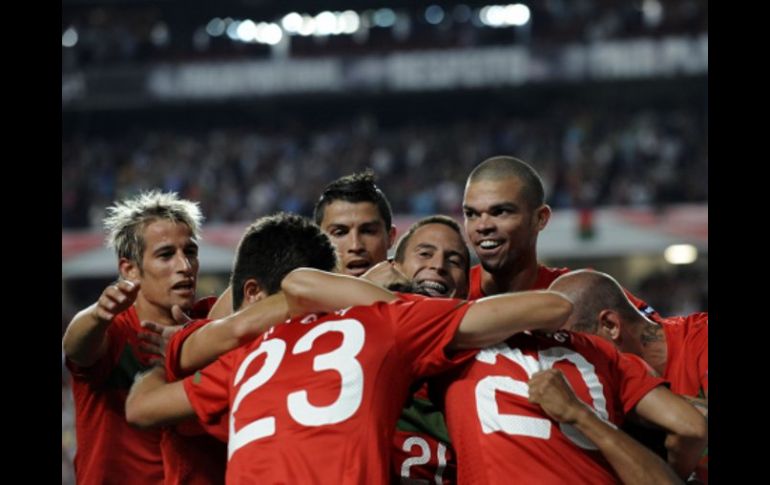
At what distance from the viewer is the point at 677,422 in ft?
12.2

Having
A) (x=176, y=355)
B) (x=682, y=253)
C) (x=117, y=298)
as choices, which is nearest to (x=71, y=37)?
(x=682, y=253)

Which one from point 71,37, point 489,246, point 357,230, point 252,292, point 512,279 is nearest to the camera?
point 252,292

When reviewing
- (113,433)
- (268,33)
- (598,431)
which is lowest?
(113,433)

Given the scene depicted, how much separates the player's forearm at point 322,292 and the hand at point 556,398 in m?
0.58

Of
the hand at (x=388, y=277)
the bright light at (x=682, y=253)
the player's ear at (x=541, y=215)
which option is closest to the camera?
the hand at (x=388, y=277)

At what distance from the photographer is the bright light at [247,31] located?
1204 inches

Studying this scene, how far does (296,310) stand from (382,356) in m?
0.36

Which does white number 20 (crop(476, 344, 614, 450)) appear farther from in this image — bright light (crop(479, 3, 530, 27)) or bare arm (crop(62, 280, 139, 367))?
bright light (crop(479, 3, 530, 27))

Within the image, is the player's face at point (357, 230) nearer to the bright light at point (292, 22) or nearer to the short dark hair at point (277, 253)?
the short dark hair at point (277, 253)

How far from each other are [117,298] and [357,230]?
1.83 meters

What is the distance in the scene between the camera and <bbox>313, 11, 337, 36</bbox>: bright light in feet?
100

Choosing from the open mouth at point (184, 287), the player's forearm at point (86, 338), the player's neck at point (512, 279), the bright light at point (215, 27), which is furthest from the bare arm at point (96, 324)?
the bright light at point (215, 27)

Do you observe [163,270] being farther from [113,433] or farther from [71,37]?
[71,37]
